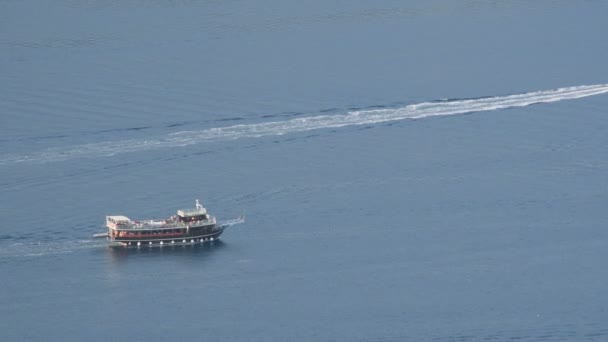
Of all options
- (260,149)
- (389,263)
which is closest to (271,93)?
(260,149)

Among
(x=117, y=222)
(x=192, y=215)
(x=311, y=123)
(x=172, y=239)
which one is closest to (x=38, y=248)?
(x=117, y=222)

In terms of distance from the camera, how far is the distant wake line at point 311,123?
64312 millimetres

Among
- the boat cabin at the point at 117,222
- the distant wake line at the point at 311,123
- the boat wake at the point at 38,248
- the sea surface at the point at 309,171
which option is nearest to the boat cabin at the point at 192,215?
the sea surface at the point at 309,171

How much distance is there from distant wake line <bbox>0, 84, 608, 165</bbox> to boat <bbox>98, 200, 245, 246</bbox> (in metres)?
6.14

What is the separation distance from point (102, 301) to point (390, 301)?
28.6ft

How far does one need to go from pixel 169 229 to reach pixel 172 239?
22.1 inches

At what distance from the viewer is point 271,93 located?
71.4 meters

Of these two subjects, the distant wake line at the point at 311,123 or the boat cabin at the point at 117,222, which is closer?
the boat cabin at the point at 117,222

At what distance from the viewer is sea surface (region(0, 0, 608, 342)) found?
53.2m

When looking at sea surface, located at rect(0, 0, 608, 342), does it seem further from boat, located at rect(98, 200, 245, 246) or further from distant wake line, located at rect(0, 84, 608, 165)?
boat, located at rect(98, 200, 245, 246)

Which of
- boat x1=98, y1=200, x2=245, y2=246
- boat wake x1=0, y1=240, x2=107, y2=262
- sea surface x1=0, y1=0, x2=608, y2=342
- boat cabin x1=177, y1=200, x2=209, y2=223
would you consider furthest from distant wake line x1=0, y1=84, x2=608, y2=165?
boat wake x1=0, y1=240, x2=107, y2=262

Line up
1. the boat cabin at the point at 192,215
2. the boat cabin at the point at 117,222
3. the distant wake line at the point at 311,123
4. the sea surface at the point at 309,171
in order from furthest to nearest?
the distant wake line at the point at 311,123, the boat cabin at the point at 192,215, the boat cabin at the point at 117,222, the sea surface at the point at 309,171

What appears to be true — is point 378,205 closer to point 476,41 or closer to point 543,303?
point 543,303

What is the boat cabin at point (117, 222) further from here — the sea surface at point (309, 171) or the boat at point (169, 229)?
the sea surface at point (309, 171)
